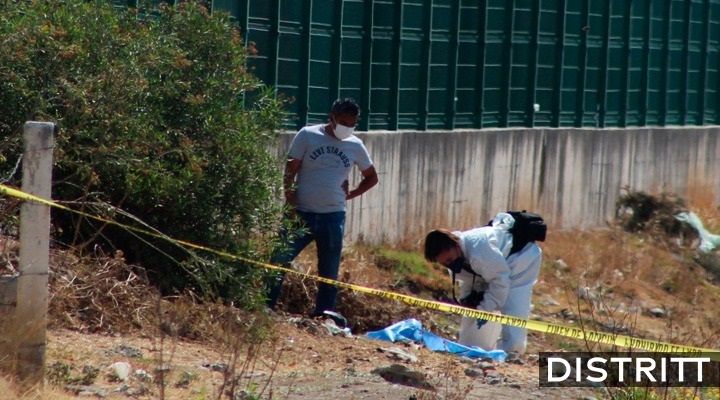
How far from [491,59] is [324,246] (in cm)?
758

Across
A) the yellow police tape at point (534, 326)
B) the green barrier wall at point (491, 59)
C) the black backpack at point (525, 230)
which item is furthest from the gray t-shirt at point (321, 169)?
the green barrier wall at point (491, 59)

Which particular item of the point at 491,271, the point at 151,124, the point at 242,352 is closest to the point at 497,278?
the point at 491,271

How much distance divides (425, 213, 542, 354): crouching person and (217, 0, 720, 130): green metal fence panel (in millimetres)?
2747

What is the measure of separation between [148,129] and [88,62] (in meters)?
0.57

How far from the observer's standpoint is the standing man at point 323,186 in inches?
444

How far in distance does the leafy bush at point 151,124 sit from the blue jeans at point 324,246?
68 cm

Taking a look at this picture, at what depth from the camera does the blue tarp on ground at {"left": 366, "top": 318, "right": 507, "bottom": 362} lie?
10875mm

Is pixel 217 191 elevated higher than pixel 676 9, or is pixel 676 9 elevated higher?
pixel 676 9

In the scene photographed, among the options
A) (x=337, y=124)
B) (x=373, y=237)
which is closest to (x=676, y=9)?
(x=373, y=237)

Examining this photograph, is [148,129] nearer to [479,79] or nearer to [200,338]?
[200,338]

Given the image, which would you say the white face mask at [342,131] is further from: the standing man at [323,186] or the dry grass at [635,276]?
the dry grass at [635,276]

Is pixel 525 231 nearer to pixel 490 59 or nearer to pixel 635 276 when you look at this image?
pixel 635 276

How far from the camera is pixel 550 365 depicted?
33.9 ft

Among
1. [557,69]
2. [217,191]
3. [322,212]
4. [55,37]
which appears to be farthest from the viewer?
[557,69]
